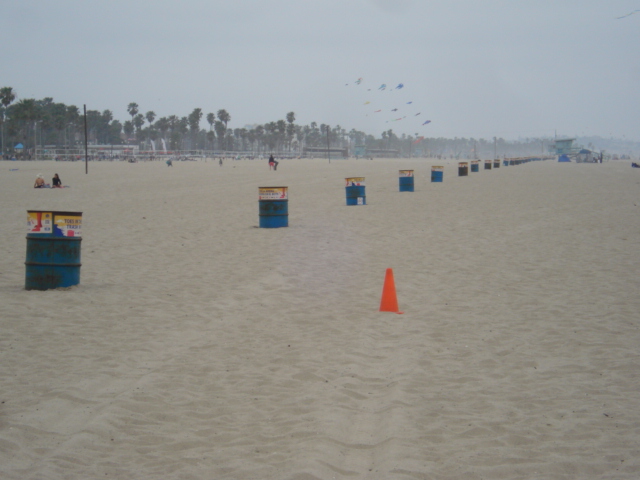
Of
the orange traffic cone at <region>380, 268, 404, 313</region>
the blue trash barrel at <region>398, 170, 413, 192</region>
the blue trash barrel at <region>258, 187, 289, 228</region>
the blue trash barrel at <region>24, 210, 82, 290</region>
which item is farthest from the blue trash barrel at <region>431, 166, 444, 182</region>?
the blue trash barrel at <region>24, 210, 82, 290</region>

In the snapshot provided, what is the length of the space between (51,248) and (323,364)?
4503mm

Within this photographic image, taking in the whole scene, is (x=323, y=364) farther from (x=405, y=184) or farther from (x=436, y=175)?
(x=436, y=175)

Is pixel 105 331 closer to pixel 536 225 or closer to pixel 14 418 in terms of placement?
pixel 14 418

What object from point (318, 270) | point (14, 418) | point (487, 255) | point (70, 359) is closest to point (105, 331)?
point (70, 359)

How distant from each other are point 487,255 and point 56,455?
897cm

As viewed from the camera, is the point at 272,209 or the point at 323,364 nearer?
the point at 323,364

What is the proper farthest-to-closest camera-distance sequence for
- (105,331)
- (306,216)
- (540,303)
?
(306,216)
(540,303)
(105,331)

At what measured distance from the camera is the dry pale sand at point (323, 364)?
3.94m

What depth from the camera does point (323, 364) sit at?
5688mm

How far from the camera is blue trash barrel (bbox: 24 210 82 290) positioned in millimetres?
8273

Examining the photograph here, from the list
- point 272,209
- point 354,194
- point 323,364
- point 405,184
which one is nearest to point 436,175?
point 405,184

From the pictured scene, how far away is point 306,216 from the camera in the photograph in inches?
711

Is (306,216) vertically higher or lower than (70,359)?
higher

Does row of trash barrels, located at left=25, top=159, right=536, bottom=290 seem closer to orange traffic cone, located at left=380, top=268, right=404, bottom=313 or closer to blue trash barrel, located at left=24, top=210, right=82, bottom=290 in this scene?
blue trash barrel, located at left=24, top=210, right=82, bottom=290
